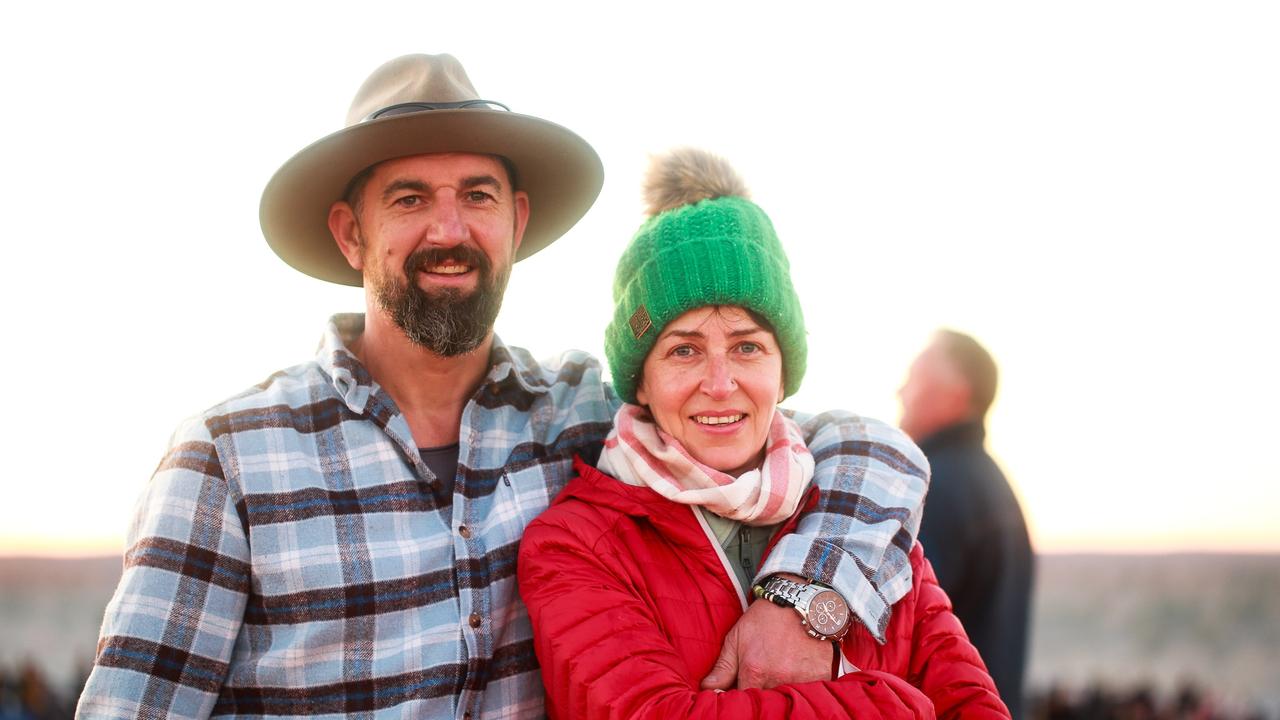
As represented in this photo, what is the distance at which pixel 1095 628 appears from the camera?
21547mm

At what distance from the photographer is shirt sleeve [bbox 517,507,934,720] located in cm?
187

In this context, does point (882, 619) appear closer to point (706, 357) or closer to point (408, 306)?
point (706, 357)

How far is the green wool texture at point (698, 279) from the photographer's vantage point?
2279 mm

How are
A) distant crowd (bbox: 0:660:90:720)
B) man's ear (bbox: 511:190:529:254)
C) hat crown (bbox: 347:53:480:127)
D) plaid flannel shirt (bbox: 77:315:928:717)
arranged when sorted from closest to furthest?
1. plaid flannel shirt (bbox: 77:315:928:717)
2. hat crown (bbox: 347:53:480:127)
3. man's ear (bbox: 511:190:529:254)
4. distant crowd (bbox: 0:660:90:720)

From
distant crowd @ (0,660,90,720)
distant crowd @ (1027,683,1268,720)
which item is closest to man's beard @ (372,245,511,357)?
distant crowd @ (0,660,90,720)

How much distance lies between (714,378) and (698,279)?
219 millimetres

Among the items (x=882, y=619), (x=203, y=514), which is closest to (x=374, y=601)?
(x=203, y=514)

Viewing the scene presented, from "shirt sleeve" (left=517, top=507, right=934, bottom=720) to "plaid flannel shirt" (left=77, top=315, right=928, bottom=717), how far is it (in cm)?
22

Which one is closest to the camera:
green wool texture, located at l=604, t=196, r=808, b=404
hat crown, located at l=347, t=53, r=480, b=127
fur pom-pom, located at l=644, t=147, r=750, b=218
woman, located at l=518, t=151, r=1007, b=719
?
woman, located at l=518, t=151, r=1007, b=719

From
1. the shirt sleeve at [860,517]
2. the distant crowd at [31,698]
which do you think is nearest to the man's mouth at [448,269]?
the shirt sleeve at [860,517]

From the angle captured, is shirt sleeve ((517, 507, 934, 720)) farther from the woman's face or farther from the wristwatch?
the woman's face

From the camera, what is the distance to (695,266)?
229cm

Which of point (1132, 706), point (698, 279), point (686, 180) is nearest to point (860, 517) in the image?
point (698, 279)

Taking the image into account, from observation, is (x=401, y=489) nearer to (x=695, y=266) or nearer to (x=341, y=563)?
(x=341, y=563)
